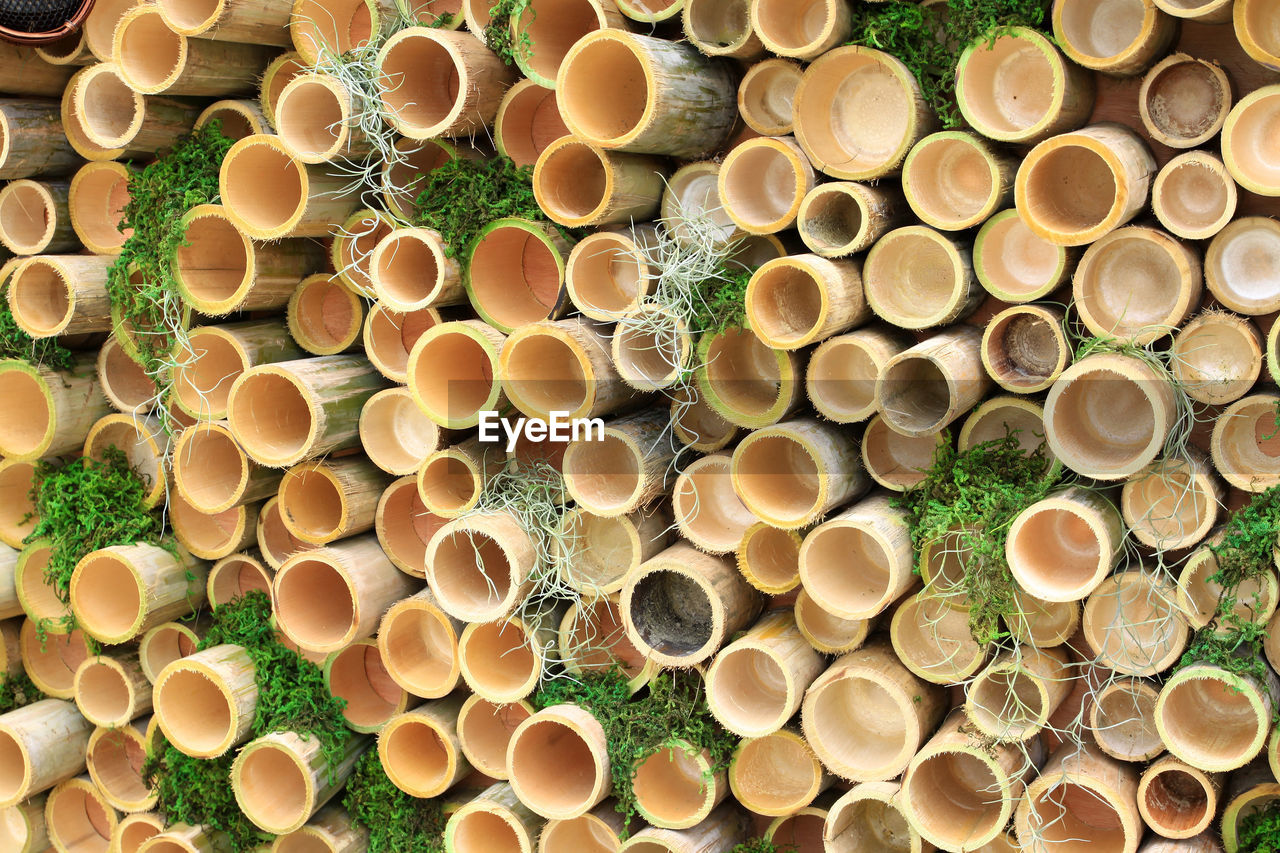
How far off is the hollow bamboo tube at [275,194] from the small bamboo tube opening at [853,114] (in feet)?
3.11

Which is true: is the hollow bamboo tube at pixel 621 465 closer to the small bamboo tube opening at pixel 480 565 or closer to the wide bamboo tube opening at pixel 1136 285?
the small bamboo tube opening at pixel 480 565

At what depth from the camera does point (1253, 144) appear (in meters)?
1.47

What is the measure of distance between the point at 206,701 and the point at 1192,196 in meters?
2.22

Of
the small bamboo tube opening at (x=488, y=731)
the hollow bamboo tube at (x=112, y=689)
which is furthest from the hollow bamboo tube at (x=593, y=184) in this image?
Result: the hollow bamboo tube at (x=112, y=689)

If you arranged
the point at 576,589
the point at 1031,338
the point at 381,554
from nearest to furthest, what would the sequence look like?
the point at 1031,338, the point at 576,589, the point at 381,554

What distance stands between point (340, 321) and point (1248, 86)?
1791 mm

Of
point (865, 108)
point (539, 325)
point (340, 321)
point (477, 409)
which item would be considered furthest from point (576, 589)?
point (865, 108)

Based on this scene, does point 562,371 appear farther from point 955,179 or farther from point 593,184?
point 955,179

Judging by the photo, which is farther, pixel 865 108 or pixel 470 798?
pixel 470 798

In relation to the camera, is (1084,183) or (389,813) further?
(389,813)

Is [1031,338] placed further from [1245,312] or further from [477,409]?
[477,409]

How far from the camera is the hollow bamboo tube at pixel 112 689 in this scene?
94.5 inches

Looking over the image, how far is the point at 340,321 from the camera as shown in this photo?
2.27m

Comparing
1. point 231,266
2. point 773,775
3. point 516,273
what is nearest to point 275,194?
point 231,266
